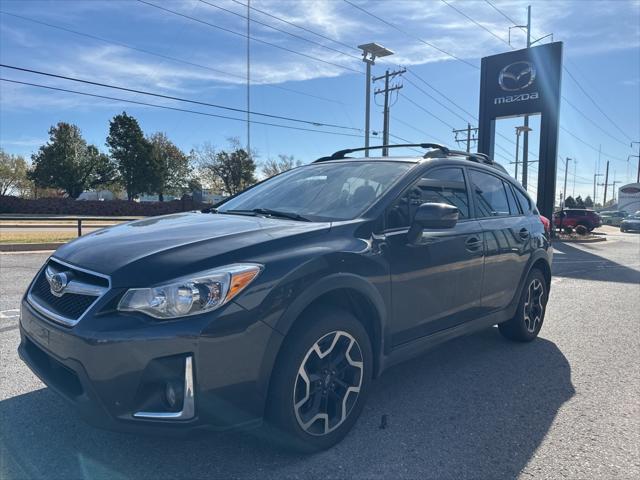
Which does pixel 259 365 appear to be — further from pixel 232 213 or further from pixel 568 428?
pixel 568 428

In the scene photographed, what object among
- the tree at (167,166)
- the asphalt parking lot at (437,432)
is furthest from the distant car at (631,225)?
the tree at (167,166)

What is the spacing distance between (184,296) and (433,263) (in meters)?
1.83

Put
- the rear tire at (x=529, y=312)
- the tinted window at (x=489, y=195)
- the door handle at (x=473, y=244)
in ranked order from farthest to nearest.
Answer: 1. the rear tire at (x=529, y=312)
2. the tinted window at (x=489, y=195)
3. the door handle at (x=473, y=244)

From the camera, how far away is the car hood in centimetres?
229

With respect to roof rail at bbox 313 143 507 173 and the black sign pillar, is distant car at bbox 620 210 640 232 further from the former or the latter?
roof rail at bbox 313 143 507 173

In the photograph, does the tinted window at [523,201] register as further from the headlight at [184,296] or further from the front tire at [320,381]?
the headlight at [184,296]

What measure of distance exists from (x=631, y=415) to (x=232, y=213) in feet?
10.5

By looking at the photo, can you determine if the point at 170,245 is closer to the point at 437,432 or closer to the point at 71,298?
the point at 71,298

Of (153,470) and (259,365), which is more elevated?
(259,365)

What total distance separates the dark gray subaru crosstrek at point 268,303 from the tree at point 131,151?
189 feet

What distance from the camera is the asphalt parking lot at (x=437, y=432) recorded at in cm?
253

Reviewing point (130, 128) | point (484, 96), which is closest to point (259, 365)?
point (484, 96)

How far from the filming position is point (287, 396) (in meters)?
2.43

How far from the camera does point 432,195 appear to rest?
141 inches
